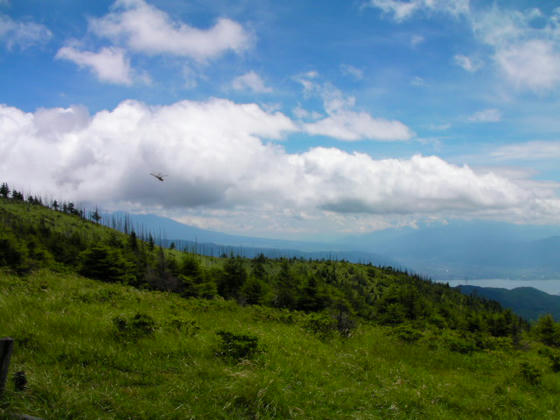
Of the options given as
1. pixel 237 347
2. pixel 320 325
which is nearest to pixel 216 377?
pixel 237 347

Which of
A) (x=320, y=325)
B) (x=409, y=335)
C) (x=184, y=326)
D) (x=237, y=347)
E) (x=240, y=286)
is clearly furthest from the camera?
(x=240, y=286)

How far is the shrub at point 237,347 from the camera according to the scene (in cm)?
870

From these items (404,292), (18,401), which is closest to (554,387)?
(18,401)

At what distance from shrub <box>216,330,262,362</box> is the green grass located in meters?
0.28

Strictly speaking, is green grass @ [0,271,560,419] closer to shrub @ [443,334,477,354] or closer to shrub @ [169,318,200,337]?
shrub @ [169,318,200,337]

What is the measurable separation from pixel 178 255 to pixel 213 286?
101m

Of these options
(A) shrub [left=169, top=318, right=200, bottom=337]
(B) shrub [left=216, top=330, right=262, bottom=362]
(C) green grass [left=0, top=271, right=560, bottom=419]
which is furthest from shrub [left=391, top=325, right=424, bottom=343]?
(A) shrub [left=169, top=318, right=200, bottom=337]

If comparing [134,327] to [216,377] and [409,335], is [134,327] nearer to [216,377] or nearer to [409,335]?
[216,377]

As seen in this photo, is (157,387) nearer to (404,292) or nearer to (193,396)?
(193,396)

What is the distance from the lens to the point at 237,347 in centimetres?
879

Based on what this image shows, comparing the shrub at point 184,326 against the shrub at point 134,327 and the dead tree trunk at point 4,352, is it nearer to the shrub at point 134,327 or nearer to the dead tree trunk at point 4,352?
the shrub at point 134,327

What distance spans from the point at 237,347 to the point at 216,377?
1.62m

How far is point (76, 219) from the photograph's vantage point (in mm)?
165000

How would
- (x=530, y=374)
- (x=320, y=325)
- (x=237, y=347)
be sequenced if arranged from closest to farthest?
(x=237, y=347), (x=530, y=374), (x=320, y=325)
